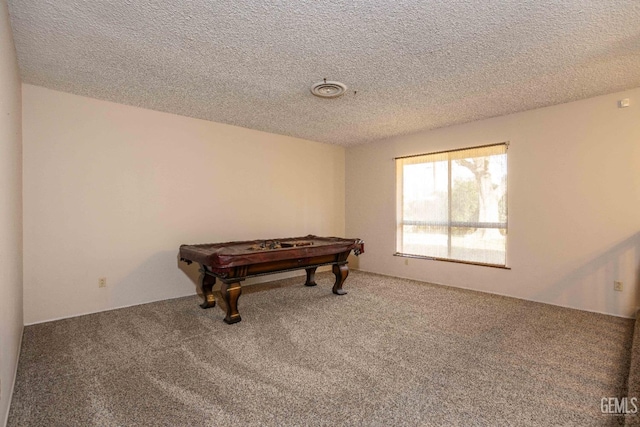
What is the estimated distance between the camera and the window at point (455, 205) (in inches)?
169

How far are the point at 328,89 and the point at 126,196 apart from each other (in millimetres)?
2680

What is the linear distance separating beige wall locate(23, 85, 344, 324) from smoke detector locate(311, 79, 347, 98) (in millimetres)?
1896

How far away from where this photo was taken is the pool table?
3126 mm

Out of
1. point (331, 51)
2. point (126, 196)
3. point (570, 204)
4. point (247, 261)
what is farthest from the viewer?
point (126, 196)

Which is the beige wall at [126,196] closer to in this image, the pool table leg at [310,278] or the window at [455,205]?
the pool table leg at [310,278]

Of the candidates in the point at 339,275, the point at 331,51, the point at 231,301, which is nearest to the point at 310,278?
the point at 339,275

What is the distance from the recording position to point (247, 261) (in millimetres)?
3174

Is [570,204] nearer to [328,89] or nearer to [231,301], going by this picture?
[328,89]

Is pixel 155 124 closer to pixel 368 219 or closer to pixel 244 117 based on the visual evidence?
pixel 244 117

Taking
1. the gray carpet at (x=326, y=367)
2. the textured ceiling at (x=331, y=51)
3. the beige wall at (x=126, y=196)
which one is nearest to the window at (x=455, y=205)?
the textured ceiling at (x=331, y=51)

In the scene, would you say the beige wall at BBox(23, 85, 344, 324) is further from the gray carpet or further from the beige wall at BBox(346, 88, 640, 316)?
the beige wall at BBox(346, 88, 640, 316)

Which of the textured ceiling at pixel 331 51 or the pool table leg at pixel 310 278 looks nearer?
the textured ceiling at pixel 331 51

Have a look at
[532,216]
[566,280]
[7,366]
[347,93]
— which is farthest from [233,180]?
[566,280]

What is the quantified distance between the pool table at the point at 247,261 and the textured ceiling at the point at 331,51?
1698 millimetres
